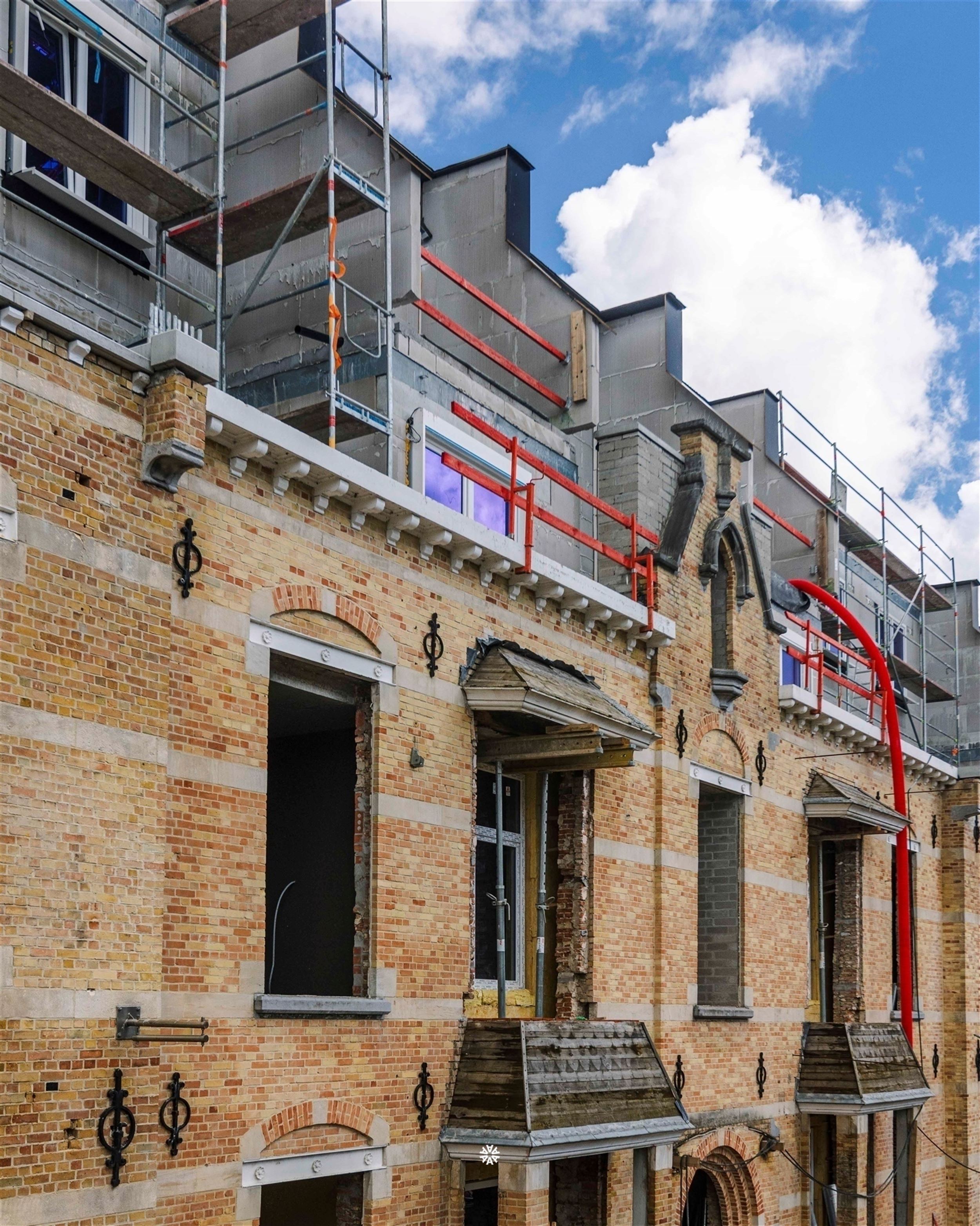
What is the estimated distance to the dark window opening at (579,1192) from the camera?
15.4 metres

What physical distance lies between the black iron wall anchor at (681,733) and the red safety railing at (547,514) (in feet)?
4.55

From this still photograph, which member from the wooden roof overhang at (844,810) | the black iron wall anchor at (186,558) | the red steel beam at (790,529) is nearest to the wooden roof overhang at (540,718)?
the black iron wall anchor at (186,558)

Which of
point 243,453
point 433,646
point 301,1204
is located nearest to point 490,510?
point 433,646

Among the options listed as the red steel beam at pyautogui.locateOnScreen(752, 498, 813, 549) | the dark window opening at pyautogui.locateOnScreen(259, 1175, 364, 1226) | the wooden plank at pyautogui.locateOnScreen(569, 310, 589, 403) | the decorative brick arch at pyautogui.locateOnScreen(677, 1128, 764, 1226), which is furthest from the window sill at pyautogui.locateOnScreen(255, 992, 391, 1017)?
the red steel beam at pyautogui.locateOnScreen(752, 498, 813, 549)

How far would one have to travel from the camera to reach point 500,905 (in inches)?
556

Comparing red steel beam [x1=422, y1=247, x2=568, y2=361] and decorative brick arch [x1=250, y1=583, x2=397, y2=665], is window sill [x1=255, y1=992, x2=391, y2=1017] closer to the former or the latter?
decorative brick arch [x1=250, y1=583, x2=397, y2=665]

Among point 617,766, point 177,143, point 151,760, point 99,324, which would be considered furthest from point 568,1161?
point 177,143

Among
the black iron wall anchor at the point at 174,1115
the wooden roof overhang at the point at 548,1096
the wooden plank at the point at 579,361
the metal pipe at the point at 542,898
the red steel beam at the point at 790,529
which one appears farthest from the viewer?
the red steel beam at the point at 790,529

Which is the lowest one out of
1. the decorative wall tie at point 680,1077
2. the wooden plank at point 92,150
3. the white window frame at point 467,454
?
the decorative wall tie at point 680,1077

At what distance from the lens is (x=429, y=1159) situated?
42.7 feet

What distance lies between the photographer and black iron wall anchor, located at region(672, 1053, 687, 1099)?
17.0 m

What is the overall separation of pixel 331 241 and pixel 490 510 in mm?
5766

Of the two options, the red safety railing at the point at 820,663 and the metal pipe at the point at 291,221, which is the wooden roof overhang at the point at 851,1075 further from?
the metal pipe at the point at 291,221

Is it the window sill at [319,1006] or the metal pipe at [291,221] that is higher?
the metal pipe at [291,221]
